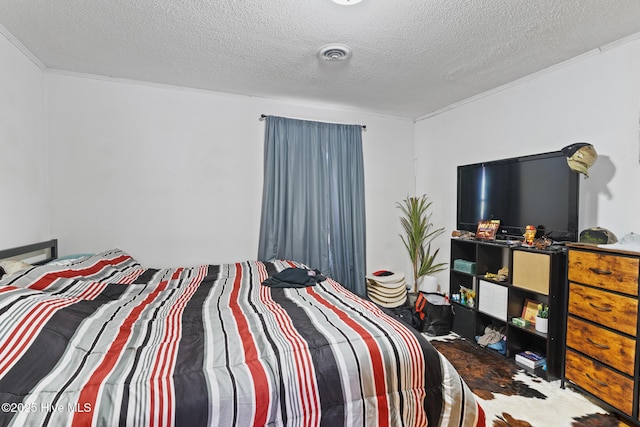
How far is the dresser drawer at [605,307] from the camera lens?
1.70 metres

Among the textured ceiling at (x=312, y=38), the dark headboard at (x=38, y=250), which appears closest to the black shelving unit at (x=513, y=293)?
the textured ceiling at (x=312, y=38)

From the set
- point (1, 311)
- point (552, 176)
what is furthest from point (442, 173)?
point (1, 311)

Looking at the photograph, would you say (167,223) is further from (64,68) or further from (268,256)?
(64,68)

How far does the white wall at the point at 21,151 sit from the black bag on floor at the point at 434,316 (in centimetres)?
345

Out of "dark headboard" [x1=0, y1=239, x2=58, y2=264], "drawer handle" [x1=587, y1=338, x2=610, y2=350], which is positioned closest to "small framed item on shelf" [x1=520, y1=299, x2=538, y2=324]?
"drawer handle" [x1=587, y1=338, x2=610, y2=350]

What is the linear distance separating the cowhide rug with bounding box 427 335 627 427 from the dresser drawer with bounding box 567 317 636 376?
1.07ft

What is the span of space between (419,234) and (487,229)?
96 centimetres

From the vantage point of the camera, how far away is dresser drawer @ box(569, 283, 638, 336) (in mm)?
1699

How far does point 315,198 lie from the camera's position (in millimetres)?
3348

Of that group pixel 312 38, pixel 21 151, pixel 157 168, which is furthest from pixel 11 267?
pixel 312 38

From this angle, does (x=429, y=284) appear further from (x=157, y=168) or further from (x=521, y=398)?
(x=157, y=168)

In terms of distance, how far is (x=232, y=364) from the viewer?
1.11m

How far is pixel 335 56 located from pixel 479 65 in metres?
1.22

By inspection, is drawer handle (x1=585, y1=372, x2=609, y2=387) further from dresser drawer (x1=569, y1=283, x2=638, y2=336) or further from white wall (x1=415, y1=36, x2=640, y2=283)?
white wall (x1=415, y1=36, x2=640, y2=283)
